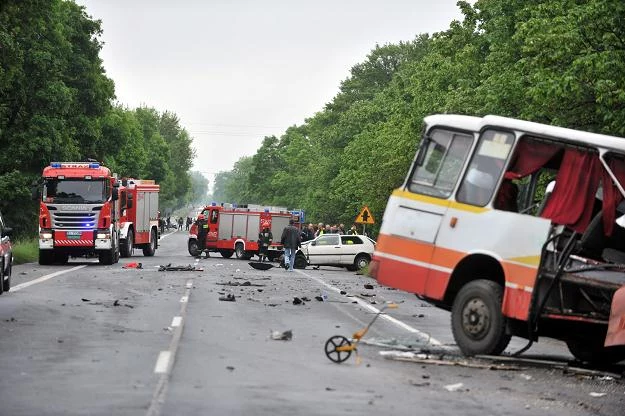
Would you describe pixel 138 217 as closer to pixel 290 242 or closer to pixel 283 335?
pixel 290 242

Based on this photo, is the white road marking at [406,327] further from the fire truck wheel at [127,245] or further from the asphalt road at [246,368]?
the fire truck wheel at [127,245]

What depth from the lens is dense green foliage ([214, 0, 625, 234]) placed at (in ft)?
93.4

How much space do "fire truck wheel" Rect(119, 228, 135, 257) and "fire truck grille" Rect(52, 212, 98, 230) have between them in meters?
9.18

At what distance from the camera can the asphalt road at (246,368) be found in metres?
10.2

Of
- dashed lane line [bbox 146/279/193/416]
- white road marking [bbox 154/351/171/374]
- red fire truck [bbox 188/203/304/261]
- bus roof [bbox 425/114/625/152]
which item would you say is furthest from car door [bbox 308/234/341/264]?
white road marking [bbox 154/351/171/374]

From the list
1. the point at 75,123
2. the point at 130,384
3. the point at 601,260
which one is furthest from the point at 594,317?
the point at 75,123

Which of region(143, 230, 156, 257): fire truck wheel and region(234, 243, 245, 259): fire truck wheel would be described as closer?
region(143, 230, 156, 257): fire truck wheel

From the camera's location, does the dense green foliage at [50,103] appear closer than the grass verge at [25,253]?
No

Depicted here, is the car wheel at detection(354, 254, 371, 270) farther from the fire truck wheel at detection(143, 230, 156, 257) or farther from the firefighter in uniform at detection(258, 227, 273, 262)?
the fire truck wheel at detection(143, 230, 156, 257)

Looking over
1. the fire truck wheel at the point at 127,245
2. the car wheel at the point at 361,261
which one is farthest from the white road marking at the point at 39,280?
the car wheel at the point at 361,261

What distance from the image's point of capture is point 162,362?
12.9 meters

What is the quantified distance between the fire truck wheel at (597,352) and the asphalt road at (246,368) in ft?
1.07

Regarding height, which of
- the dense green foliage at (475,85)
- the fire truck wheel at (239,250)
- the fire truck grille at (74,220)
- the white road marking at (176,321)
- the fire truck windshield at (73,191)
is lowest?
the fire truck wheel at (239,250)

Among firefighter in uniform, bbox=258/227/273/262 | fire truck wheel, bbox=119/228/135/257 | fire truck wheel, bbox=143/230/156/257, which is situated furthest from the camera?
fire truck wheel, bbox=143/230/156/257
